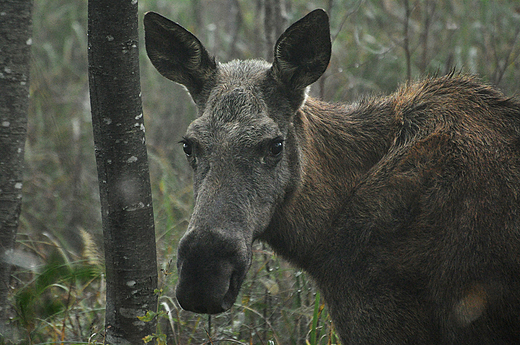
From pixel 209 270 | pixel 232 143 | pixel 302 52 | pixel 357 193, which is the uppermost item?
pixel 302 52

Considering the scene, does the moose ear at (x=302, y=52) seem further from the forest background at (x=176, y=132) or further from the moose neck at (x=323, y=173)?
the forest background at (x=176, y=132)

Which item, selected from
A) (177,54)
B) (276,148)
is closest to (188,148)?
(276,148)

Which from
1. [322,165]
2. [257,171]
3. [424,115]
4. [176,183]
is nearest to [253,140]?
[257,171]

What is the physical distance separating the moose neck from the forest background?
67 cm

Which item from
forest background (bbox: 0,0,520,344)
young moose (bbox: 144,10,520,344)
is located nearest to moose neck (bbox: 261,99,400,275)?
young moose (bbox: 144,10,520,344)

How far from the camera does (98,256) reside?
4.91 m

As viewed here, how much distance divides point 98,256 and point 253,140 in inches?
91.6

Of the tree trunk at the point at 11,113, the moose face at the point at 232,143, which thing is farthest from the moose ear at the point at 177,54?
the tree trunk at the point at 11,113

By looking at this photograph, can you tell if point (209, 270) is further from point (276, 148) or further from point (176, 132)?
point (176, 132)

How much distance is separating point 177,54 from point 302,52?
3.03 feet

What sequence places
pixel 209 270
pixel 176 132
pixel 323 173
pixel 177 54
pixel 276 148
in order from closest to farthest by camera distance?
pixel 209 270 → pixel 276 148 → pixel 323 173 → pixel 177 54 → pixel 176 132

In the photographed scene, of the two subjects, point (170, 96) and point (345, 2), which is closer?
point (345, 2)

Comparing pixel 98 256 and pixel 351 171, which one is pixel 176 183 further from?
pixel 351 171

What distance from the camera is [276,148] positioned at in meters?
3.48
